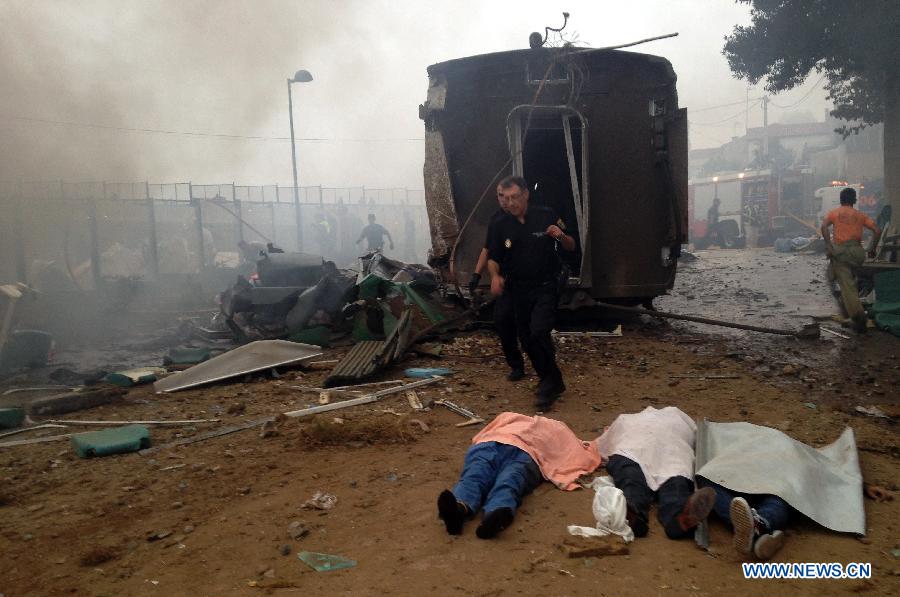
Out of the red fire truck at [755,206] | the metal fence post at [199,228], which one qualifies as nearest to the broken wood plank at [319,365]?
the metal fence post at [199,228]

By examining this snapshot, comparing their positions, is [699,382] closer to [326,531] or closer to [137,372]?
[326,531]

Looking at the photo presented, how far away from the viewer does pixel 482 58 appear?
24.4 ft

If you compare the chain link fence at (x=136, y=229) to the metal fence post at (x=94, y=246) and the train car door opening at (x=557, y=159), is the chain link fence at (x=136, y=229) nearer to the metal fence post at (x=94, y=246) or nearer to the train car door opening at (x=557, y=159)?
the metal fence post at (x=94, y=246)

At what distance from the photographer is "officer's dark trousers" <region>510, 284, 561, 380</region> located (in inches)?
190

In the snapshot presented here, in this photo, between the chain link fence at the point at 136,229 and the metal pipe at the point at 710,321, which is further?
the chain link fence at the point at 136,229

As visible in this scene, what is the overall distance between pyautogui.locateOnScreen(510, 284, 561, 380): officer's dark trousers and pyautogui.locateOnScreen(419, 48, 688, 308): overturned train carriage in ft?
7.67

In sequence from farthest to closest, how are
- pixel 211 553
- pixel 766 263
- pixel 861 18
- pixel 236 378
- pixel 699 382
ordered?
pixel 766 263 < pixel 861 18 < pixel 236 378 < pixel 699 382 < pixel 211 553

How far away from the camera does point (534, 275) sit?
4.95 m

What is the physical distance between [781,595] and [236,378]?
5.08 m

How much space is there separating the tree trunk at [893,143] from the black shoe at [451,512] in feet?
49.8

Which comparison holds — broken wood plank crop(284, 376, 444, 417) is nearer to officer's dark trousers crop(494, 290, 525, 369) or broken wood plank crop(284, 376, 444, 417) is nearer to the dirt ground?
the dirt ground

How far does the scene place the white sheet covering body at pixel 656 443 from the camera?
2.99 meters

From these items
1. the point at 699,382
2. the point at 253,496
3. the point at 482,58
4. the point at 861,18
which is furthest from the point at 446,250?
the point at 861,18

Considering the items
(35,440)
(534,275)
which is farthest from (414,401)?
(35,440)
